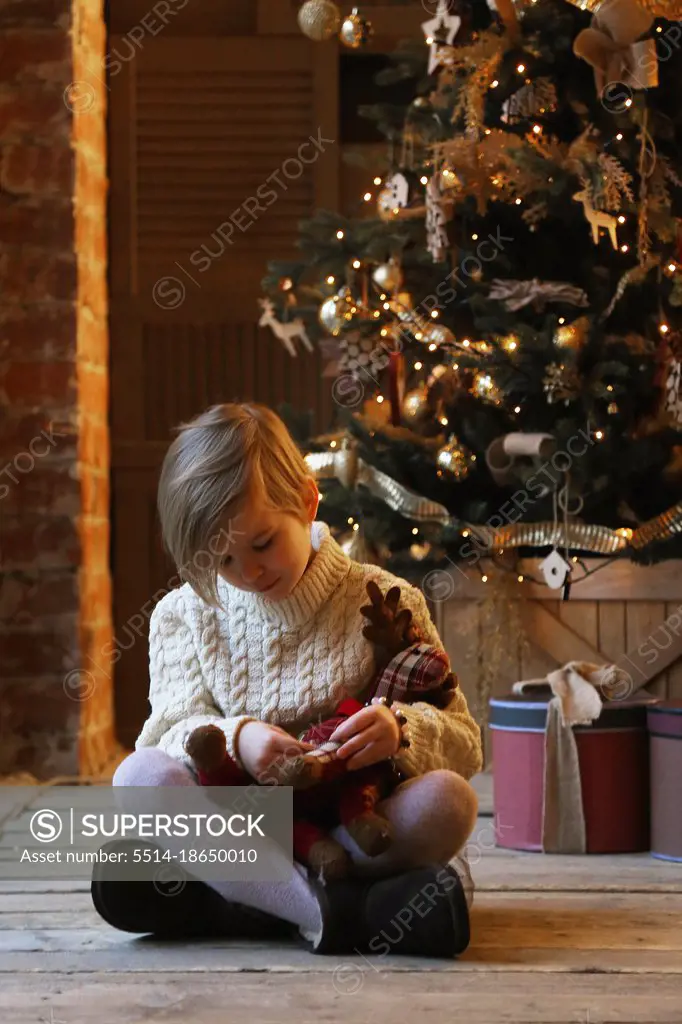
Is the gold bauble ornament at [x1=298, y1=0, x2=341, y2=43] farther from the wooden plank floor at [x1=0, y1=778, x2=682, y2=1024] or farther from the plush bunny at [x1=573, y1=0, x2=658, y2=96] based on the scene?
the wooden plank floor at [x1=0, y1=778, x2=682, y2=1024]

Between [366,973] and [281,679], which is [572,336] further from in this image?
[366,973]

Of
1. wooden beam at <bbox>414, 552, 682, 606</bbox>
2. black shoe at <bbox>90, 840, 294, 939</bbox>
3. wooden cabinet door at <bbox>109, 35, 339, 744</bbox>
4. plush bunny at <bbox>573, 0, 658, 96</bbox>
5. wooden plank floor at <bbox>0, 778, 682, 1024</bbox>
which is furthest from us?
wooden cabinet door at <bbox>109, 35, 339, 744</bbox>

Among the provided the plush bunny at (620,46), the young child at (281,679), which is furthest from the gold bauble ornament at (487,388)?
the young child at (281,679)

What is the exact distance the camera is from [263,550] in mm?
1628

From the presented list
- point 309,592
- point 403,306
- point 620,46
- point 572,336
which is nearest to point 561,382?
point 572,336

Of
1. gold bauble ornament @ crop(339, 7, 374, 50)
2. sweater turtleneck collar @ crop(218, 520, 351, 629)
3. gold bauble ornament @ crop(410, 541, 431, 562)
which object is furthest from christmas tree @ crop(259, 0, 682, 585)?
sweater turtleneck collar @ crop(218, 520, 351, 629)

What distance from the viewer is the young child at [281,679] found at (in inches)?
61.5

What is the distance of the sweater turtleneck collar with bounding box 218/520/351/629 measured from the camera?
1700mm

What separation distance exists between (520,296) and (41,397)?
111 cm

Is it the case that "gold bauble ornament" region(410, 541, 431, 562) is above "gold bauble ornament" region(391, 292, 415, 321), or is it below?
below

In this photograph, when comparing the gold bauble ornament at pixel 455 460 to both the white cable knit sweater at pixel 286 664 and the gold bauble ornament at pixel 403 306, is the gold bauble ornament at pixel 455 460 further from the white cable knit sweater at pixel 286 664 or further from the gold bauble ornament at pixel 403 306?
the white cable knit sweater at pixel 286 664

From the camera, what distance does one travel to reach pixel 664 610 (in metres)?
2.72

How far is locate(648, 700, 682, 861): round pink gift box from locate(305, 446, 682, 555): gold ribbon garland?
45 cm

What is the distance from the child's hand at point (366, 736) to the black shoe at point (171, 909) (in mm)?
265
